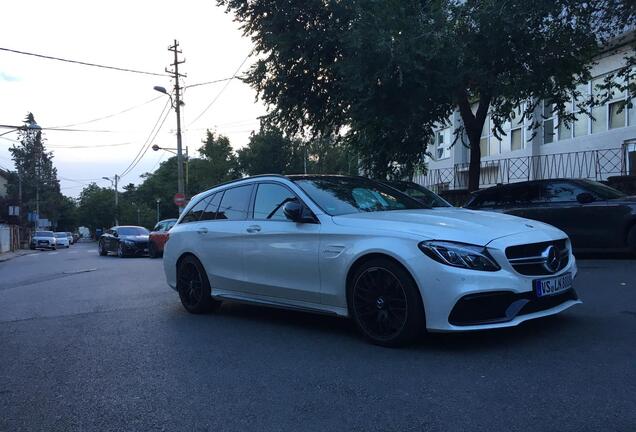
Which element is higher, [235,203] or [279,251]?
[235,203]

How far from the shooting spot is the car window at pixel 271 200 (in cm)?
598

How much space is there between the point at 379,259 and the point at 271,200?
1.80 m

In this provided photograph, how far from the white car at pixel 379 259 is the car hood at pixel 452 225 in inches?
0.4

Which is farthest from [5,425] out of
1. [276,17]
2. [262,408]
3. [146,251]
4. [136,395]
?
[146,251]

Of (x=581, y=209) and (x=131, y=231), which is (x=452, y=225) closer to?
(x=581, y=209)

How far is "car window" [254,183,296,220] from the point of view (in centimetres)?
598

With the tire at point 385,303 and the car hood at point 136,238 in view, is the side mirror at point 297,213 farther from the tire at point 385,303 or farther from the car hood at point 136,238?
the car hood at point 136,238

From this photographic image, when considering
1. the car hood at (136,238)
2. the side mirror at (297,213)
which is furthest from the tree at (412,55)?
the car hood at (136,238)

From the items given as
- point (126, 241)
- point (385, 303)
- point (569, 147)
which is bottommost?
point (126, 241)

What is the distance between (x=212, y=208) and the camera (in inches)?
280

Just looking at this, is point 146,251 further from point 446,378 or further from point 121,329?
point 446,378

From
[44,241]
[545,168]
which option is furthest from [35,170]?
[545,168]

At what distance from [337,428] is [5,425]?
84.6 inches

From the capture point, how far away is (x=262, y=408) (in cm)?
368
